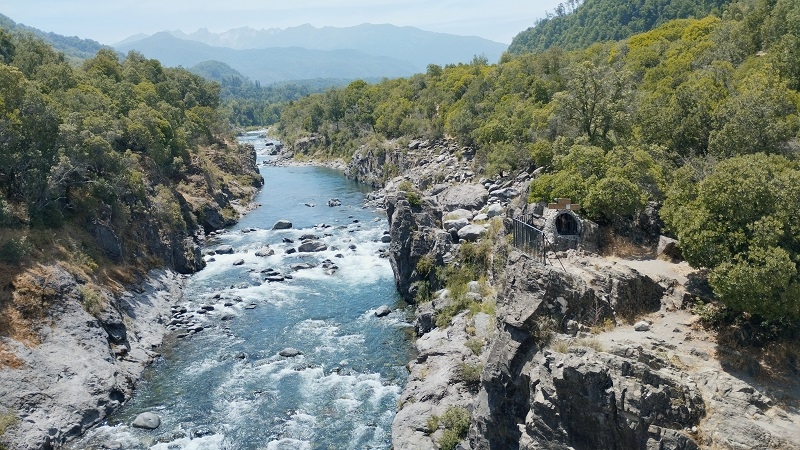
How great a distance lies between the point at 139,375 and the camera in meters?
37.7

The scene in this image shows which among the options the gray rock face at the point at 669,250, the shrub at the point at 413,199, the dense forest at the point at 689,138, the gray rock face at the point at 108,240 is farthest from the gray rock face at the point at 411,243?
the gray rock face at the point at 108,240

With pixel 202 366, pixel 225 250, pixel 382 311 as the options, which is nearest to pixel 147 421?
pixel 202 366

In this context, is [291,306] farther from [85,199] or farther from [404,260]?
[85,199]

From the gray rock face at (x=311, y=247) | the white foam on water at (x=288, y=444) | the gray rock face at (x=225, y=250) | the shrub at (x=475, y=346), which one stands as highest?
the shrub at (x=475, y=346)

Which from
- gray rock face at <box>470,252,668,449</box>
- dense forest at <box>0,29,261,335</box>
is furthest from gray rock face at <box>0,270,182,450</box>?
gray rock face at <box>470,252,668,449</box>

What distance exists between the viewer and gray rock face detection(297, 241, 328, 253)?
2464 inches

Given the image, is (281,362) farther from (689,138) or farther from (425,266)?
(689,138)

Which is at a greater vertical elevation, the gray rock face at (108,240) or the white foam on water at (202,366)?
the gray rock face at (108,240)

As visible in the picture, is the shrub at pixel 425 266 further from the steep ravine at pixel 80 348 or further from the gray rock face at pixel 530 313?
the gray rock face at pixel 530 313

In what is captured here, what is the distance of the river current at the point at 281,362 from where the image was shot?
1245 inches

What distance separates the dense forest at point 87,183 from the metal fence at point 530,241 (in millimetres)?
29949

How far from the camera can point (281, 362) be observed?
39.5 metres

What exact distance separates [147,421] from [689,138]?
121 ft

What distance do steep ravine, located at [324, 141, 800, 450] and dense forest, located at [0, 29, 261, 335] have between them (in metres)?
27.0
